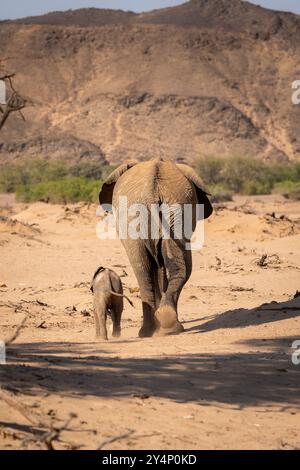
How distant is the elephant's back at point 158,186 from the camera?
1030 cm

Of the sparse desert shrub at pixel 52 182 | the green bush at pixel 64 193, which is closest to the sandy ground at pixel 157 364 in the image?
the green bush at pixel 64 193

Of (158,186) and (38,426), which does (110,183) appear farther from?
(38,426)

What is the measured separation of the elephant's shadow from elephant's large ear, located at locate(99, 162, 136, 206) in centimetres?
216

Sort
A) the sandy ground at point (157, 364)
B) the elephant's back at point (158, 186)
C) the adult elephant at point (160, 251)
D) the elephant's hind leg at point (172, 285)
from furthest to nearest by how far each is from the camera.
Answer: the elephant's back at point (158, 186) < the adult elephant at point (160, 251) < the elephant's hind leg at point (172, 285) < the sandy ground at point (157, 364)

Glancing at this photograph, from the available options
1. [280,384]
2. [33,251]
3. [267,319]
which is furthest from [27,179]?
[280,384]

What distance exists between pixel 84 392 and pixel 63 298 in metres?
7.76

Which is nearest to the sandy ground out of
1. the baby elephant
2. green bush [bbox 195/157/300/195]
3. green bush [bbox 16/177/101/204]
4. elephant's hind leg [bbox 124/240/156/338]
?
the baby elephant

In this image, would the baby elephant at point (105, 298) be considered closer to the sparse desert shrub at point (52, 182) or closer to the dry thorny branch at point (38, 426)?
the dry thorny branch at point (38, 426)

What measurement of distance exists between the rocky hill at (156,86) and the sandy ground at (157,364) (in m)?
50.5

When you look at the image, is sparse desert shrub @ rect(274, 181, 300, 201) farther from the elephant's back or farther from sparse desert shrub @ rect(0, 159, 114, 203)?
the elephant's back

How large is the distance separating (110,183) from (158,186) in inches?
50.6

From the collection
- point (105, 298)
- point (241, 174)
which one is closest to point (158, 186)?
point (105, 298)

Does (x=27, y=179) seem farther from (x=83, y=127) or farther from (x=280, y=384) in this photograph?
(x=280, y=384)

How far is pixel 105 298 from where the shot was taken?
34.1 feet
